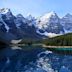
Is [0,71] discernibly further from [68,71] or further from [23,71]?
[68,71]

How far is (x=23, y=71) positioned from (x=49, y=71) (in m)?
5.43

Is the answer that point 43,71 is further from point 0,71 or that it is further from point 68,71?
point 0,71

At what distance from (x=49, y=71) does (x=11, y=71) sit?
309 inches

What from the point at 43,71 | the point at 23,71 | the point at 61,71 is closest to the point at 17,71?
the point at 23,71

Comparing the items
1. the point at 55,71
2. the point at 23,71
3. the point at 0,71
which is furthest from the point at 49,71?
the point at 0,71

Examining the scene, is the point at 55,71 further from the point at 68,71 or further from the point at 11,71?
the point at 11,71

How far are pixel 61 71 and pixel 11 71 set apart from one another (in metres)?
9.91

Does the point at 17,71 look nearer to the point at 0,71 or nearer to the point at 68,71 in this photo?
the point at 0,71

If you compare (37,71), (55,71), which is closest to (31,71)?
(37,71)

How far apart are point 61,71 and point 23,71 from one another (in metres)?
7.47

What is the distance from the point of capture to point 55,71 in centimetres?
4953

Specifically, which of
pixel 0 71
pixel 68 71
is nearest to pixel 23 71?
pixel 0 71

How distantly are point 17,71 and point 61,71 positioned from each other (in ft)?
28.4

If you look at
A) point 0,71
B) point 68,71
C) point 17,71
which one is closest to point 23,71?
point 17,71
